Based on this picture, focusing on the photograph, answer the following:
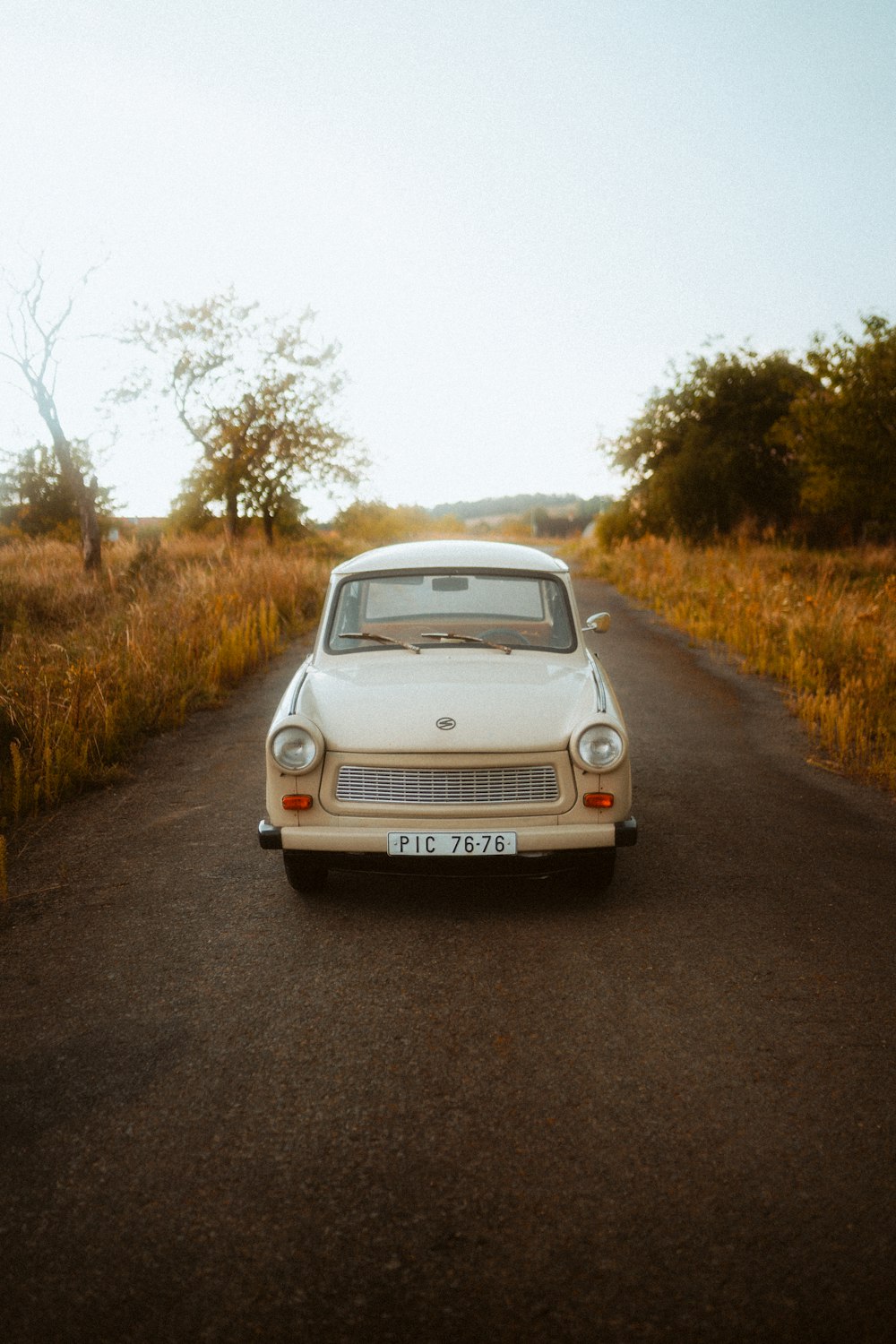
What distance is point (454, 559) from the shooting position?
543 centimetres

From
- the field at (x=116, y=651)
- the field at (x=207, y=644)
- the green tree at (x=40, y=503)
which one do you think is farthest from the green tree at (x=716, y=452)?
the green tree at (x=40, y=503)

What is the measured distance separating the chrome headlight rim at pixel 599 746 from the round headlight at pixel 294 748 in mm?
1172

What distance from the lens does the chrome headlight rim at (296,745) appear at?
4.25 metres

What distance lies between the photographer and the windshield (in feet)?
17.2

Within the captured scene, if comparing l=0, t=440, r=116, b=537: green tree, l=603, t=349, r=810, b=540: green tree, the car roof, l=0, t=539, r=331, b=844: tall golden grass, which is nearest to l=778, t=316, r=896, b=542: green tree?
l=603, t=349, r=810, b=540: green tree

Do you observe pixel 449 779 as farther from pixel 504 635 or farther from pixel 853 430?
pixel 853 430

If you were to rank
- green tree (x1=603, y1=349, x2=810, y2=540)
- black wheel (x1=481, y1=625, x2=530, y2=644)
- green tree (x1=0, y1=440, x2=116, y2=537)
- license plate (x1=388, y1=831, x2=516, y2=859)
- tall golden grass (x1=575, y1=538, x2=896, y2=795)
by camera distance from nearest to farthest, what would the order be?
license plate (x1=388, y1=831, x2=516, y2=859), black wheel (x1=481, y1=625, x2=530, y2=644), tall golden grass (x1=575, y1=538, x2=896, y2=795), green tree (x1=603, y1=349, x2=810, y2=540), green tree (x1=0, y1=440, x2=116, y2=537)

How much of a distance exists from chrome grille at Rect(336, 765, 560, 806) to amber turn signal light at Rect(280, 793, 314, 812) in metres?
0.14

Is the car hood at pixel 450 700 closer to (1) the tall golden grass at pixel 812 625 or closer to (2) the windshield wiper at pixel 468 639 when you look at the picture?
(2) the windshield wiper at pixel 468 639

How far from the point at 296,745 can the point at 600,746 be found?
4.48 ft

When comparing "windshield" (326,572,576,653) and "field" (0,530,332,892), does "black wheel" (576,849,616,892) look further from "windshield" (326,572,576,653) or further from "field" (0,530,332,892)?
"field" (0,530,332,892)

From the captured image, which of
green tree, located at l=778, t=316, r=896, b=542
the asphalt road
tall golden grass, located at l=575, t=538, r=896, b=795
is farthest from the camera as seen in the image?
green tree, located at l=778, t=316, r=896, b=542

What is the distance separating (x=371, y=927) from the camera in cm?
425

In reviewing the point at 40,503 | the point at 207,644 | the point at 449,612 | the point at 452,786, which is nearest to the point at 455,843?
the point at 452,786
